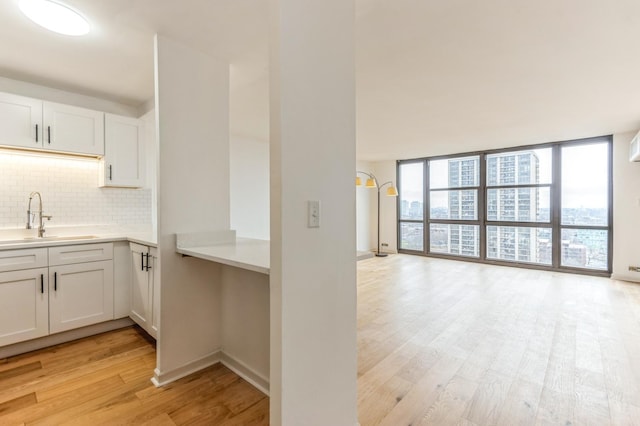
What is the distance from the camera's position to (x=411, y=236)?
748 cm

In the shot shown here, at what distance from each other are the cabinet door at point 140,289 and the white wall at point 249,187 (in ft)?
7.52

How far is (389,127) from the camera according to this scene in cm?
456

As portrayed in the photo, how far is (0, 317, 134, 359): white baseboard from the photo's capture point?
240 centimetres

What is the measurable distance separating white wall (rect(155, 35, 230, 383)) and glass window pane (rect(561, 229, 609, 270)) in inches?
240

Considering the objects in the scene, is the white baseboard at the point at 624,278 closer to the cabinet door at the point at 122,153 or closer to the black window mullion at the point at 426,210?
the black window mullion at the point at 426,210

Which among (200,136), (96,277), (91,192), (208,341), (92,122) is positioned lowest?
(208,341)

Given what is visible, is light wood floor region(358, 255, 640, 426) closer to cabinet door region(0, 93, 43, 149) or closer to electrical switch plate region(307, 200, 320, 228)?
electrical switch plate region(307, 200, 320, 228)

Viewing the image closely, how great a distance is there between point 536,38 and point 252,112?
9.79 ft

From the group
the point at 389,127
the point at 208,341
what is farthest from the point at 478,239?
the point at 208,341

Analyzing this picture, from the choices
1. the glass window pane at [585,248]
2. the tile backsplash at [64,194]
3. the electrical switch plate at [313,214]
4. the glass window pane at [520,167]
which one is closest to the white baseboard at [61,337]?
the tile backsplash at [64,194]

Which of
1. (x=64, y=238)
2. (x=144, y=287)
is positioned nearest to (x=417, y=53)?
(x=144, y=287)

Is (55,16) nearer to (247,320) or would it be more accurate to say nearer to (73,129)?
(73,129)

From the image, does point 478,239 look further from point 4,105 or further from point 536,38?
point 4,105

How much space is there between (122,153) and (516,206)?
6655 millimetres
